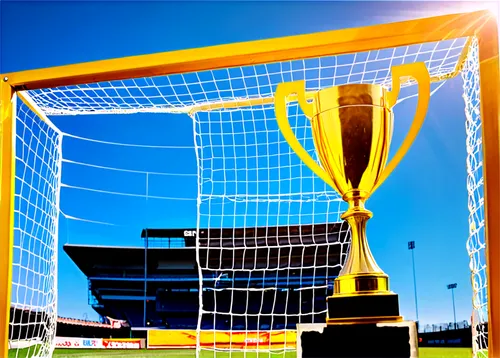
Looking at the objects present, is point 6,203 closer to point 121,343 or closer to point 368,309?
point 368,309

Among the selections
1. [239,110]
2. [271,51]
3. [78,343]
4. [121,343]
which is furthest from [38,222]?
[121,343]

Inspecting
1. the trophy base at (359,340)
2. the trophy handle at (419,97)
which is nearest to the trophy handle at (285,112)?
the trophy handle at (419,97)

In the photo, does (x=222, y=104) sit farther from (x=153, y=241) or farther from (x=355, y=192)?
(x=153, y=241)

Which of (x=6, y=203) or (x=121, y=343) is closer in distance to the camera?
(x=6, y=203)

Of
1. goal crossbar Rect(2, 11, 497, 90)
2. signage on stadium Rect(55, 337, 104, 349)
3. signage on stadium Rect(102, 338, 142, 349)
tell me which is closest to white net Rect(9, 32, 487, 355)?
goal crossbar Rect(2, 11, 497, 90)

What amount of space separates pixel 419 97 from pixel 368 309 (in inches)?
14.1

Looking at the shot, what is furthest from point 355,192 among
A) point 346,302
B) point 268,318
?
point 268,318

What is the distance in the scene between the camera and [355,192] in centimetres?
81

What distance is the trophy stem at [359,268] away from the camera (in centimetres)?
75

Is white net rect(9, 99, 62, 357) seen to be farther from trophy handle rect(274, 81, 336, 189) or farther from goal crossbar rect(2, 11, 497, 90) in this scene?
trophy handle rect(274, 81, 336, 189)

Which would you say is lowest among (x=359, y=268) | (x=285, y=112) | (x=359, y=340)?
(x=359, y=340)

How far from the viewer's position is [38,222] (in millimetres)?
1843

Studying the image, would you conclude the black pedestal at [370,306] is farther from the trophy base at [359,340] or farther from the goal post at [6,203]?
the goal post at [6,203]

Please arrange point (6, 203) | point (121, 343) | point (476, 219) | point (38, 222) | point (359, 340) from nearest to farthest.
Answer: point (359, 340) < point (6, 203) < point (476, 219) < point (38, 222) < point (121, 343)
